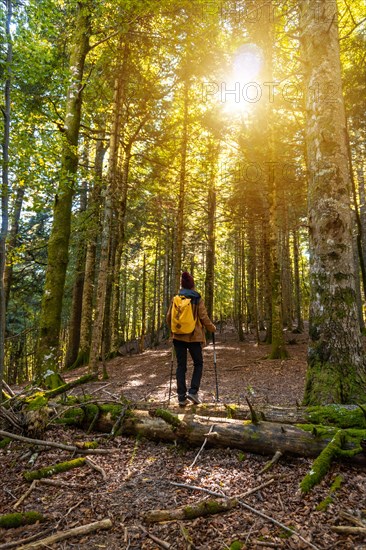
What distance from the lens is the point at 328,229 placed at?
4.79 meters

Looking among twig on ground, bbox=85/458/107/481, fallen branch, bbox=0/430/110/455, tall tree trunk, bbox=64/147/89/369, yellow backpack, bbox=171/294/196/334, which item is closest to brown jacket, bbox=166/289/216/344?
yellow backpack, bbox=171/294/196/334

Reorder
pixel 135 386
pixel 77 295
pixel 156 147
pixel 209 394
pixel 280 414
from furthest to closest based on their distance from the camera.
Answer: pixel 77 295 < pixel 156 147 < pixel 135 386 < pixel 209 394 < pixel 280 414

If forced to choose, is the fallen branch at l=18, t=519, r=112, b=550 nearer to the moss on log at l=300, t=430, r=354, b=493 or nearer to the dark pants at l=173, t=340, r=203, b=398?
the moss on log at l=300, t=430, r=354, b=493

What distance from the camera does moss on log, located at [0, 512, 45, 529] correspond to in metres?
2.94

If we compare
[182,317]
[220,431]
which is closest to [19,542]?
[220,431]

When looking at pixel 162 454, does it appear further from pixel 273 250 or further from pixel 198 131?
pixel 198 131

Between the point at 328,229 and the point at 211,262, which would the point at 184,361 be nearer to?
the point at 328,229

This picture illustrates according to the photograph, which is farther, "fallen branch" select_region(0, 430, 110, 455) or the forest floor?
"fallen branch" select_region(0, 430, 110, 455)

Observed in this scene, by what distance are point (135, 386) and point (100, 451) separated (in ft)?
17.5

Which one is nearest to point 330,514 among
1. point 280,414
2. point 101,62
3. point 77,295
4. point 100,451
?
point 280,414

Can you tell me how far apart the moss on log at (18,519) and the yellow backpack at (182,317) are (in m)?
3.33

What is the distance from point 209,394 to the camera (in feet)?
24.5

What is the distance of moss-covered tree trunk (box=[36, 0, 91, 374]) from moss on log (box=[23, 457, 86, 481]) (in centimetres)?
405

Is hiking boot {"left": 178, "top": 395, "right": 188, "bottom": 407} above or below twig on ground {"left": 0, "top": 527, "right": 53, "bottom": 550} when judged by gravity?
above
